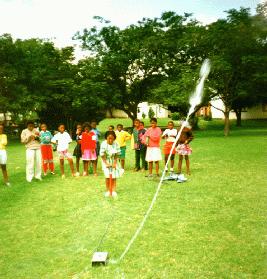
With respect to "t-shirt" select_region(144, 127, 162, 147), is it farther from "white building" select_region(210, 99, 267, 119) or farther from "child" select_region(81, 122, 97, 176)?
"white building" select_region(210, 99, 267, 119)

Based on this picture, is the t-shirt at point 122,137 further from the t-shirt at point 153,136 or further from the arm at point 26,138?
the arm at point 26,138

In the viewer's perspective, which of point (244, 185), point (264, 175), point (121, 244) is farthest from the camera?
point (264, 175)

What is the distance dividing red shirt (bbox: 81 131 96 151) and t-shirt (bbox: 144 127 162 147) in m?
1.93

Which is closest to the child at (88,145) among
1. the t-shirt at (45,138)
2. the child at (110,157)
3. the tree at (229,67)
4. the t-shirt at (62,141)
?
the t-shirt at (62,141)

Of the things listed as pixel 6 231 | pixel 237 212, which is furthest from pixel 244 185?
pixel 6 231

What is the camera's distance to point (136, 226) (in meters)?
7.65

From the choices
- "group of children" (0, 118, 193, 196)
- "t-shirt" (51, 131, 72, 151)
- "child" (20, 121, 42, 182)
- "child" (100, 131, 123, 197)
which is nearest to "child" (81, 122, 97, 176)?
"group of children" (0, 118, 193, 196)

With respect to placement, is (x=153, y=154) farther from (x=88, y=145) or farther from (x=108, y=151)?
(x=108, y=151)

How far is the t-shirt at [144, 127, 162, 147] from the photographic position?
1344 centimetres

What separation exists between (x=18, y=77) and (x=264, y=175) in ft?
86.7

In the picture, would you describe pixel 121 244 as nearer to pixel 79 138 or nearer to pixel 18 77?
pixel 79 138

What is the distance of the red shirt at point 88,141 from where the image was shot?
46.4ft

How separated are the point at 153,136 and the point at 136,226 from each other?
6092 mm

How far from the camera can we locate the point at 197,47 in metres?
33.5
